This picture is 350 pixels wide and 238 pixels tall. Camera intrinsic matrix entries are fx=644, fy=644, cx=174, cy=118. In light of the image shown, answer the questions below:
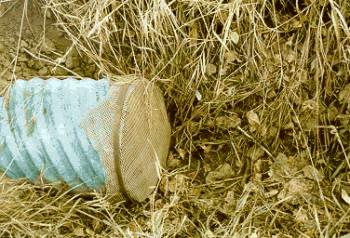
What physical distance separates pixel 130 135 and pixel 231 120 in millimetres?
405

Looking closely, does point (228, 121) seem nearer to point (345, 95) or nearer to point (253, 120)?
point (253, 120)

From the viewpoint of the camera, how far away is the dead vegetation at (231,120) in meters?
2.14

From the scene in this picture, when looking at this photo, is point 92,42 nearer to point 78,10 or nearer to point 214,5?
point 78,10

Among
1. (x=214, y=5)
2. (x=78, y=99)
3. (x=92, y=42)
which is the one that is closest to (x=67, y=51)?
(x=92, y=42)

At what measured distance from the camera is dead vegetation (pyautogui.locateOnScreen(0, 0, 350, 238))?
2.14 m

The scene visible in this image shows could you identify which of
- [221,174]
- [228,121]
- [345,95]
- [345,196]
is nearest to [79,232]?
[221,174]

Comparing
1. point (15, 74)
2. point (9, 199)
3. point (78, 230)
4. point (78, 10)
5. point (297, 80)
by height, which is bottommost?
point (78, 230)

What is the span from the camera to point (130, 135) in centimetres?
207

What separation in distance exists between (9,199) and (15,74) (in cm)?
50

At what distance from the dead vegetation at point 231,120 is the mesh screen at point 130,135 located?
0.07 metres

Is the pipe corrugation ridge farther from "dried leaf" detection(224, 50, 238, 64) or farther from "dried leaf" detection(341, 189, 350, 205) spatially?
"dried leaf" detection(341, 189, 350, 205)

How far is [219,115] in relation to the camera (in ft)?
7.56

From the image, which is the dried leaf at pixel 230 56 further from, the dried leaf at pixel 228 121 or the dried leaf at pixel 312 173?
the dried leaf at pixel 312 173

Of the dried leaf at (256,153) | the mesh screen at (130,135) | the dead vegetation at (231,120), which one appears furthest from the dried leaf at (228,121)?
the mesh screen at (130,135)
